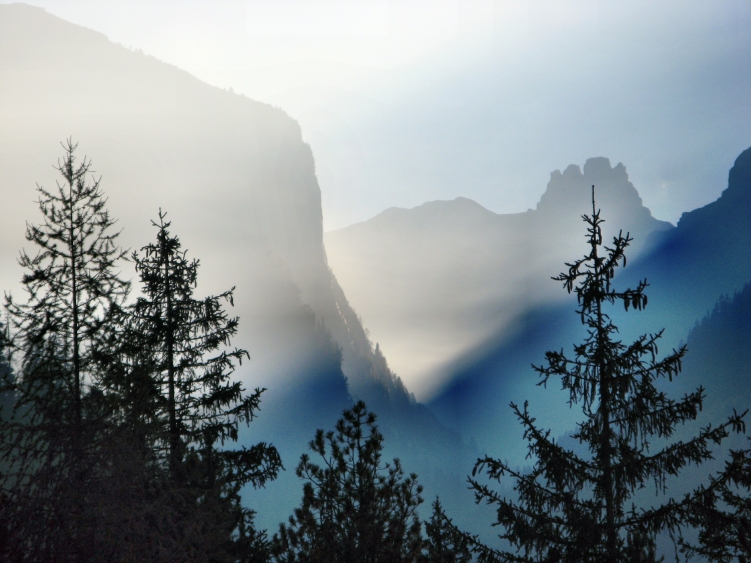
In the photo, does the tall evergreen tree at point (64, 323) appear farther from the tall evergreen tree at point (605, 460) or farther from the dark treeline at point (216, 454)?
the tall evergreen tree at point (605, 460)

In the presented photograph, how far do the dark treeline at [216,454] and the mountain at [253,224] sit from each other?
10885 cm

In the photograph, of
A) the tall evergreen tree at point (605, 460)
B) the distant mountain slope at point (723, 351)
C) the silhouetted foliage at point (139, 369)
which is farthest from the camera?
the distant mountain slope at point (723, 351)

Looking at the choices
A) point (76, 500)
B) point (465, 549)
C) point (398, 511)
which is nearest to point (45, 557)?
point (76, 500)

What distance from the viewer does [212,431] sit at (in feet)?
44.4

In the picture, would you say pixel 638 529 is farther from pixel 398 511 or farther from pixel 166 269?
pixel 166 269

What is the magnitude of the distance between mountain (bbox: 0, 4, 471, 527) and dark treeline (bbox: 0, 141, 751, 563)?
357 feet

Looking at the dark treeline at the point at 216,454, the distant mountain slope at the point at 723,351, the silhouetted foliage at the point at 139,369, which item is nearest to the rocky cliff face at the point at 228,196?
the distant mountain slope at the point at 723,351

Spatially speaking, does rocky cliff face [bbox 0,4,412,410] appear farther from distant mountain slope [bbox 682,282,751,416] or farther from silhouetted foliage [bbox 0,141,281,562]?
silhouetted foliage [bbox 0,141,281,562]

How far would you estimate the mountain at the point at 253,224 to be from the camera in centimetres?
14762

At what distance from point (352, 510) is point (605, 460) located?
17.0 ft

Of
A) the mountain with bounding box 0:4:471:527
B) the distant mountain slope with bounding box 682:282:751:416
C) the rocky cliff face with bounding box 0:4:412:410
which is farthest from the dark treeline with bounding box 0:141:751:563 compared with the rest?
the distant mountain slope with bounding box 682:282:751:416

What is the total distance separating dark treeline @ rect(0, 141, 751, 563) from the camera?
25.2ft

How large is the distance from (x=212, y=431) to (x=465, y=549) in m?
5.88

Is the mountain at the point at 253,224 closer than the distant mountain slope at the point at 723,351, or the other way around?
the distant mountain slope at the point at 723,351
